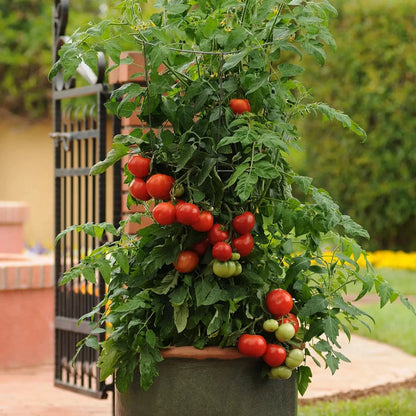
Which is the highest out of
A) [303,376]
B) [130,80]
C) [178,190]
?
[130,80]

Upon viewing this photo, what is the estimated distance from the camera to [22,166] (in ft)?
39.1

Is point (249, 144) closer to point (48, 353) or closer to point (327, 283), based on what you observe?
point (327, 283)

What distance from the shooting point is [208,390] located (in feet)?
7.73

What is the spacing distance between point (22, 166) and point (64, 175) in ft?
25.8

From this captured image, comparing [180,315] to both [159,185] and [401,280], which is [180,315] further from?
[401,280]

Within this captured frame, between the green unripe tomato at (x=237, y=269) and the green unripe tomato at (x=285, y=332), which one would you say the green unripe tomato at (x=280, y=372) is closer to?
the green unripe tomato at (x=285, y=332)

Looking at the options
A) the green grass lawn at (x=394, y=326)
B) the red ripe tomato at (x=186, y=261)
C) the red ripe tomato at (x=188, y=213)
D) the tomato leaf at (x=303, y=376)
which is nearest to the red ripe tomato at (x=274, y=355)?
the tomato leaf at (x=303, y=376)

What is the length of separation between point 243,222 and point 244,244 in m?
0.07

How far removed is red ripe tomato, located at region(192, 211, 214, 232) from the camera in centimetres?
230

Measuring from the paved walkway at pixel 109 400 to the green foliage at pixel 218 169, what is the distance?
155cm

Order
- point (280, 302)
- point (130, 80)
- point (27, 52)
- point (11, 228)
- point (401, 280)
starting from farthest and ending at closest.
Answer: point (27, 52)
point (401, 280)
point (11, 228)
point (130, 80)
point (280, 302)

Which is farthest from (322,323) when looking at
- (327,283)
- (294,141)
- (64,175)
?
(64,175)

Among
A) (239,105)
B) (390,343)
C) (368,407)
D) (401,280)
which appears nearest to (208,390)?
(239,105)

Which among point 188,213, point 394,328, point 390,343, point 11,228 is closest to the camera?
point 188,213
